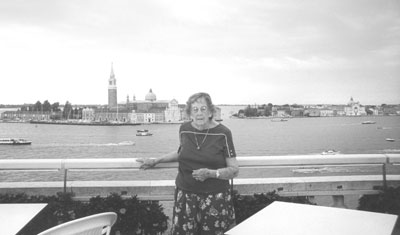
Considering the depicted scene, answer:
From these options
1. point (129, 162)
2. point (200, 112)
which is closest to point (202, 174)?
point (200, 112)

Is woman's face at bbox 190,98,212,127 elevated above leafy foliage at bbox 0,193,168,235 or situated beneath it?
elevated above

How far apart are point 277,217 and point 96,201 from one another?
1.42 metres

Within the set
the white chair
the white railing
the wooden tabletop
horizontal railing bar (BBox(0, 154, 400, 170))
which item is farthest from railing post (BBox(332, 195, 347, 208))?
the white chair

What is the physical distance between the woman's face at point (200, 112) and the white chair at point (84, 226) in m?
0.78

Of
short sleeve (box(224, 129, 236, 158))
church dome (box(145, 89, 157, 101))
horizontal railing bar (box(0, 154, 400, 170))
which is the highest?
church dome (box(145, 89, 157, 101))

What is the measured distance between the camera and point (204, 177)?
2100mm

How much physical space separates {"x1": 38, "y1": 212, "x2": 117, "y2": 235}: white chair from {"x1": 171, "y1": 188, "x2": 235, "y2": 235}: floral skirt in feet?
2.14

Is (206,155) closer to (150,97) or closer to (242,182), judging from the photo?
(242,182)

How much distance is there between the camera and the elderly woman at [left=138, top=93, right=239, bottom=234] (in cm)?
214

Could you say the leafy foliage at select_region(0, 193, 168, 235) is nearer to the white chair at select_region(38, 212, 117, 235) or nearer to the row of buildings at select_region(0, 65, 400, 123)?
the white chair at select_region(38, 212, 117, 235)

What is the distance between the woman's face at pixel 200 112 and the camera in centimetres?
219

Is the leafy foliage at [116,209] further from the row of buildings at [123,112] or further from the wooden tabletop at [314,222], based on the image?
the row of buildings at [123,112]

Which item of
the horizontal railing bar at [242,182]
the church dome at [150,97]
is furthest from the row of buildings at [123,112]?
the horizontal railing bar at [242,182]

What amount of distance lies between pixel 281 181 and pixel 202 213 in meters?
0.96
